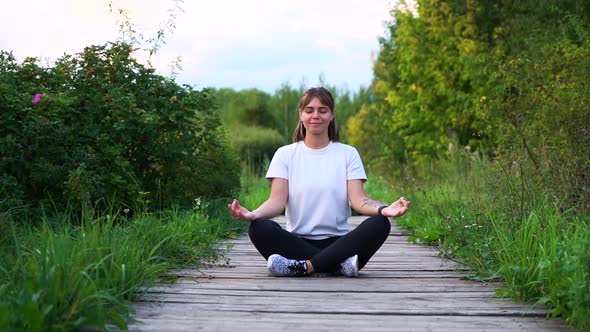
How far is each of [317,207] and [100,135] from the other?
9.79 ft

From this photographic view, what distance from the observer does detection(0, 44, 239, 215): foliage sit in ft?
23.7

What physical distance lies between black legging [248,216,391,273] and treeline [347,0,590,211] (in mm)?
3065

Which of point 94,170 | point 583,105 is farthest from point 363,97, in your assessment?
point 94,170

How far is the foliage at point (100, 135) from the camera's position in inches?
284

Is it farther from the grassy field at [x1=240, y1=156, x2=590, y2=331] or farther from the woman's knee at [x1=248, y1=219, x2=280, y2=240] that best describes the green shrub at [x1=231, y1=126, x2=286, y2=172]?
the woman's knee at [x1=248, y1=219, x2=280, y2=240]

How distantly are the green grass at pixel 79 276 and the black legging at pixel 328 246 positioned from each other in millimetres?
648

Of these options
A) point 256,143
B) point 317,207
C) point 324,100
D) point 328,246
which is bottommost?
point 328,246

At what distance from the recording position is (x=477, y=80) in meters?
17.3

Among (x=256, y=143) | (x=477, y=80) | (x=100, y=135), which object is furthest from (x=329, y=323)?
(x=256, y=143)

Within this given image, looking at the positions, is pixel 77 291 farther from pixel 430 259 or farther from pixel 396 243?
pixel 396 243

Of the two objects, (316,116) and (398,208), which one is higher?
(316,116)

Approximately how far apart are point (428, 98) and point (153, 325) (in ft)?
54.4

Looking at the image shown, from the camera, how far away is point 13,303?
11.5ft

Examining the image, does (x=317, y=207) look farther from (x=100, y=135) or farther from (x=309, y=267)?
(x=100, y=135)
